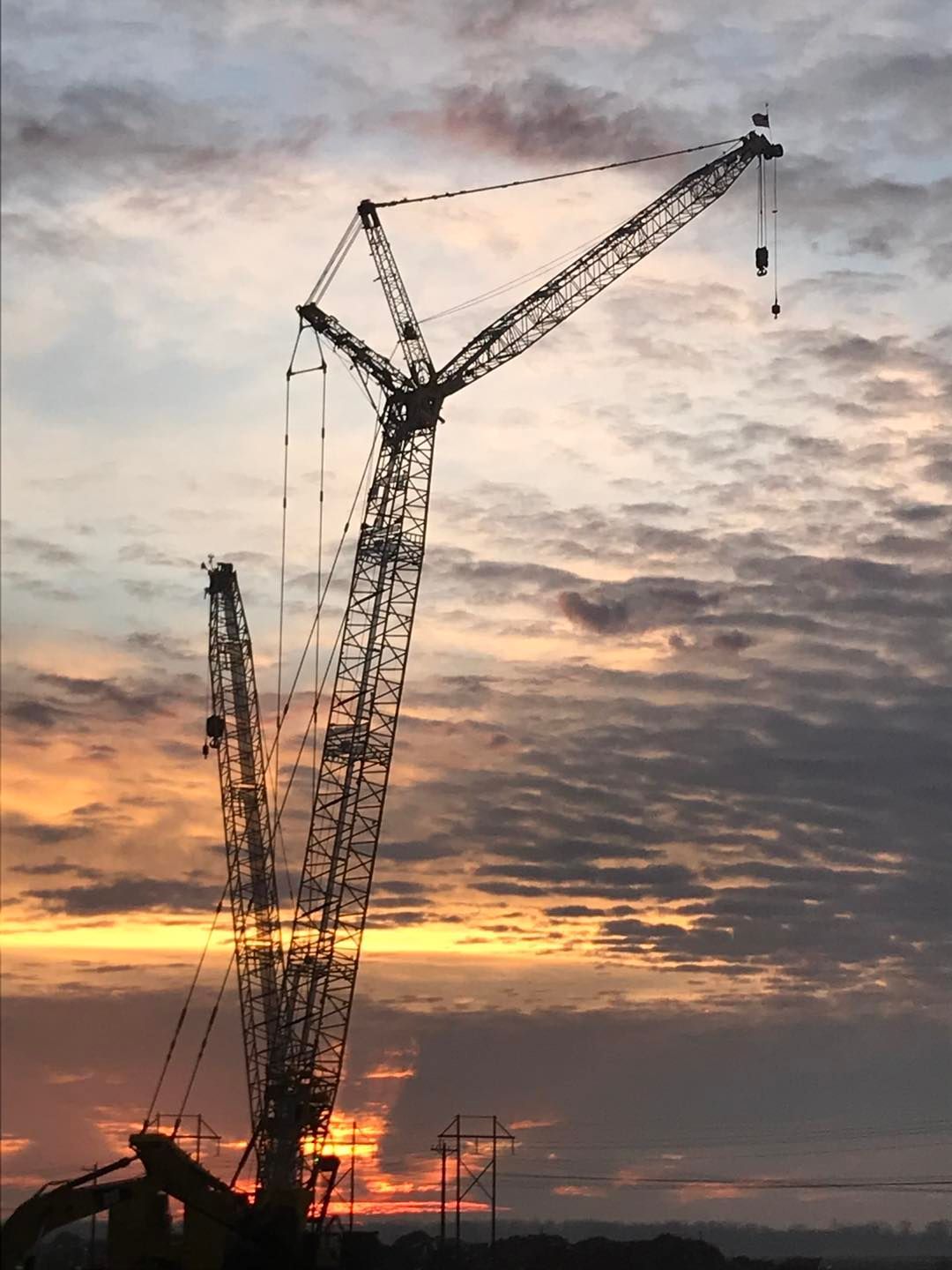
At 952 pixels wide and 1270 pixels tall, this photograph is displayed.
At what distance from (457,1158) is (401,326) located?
254ft

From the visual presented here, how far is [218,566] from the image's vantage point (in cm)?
15800

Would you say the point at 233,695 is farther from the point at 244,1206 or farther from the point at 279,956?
the point at 244,1206

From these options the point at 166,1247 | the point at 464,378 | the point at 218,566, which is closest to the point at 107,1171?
the point at 166,1247

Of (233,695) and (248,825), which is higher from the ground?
(233,695)

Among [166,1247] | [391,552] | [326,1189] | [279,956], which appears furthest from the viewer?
[279,956]

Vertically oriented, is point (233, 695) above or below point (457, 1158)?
above

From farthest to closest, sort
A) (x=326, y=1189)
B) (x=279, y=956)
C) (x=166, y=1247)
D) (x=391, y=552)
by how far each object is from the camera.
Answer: (x=279, y=956)
(x=391, y=552)
(x=326, y=1189)
(x=166, y=1247)

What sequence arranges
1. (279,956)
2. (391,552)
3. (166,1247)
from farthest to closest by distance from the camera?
(279,956), (391,552), (166,1247)

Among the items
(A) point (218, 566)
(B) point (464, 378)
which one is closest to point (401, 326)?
(B) point (464, 378)

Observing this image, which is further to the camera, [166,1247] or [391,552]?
[391,552]

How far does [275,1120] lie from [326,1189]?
7879 mm

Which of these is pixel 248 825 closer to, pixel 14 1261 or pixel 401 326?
pixel 401 326

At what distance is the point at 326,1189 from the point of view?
4198 inches

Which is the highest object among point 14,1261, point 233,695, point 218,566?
point 218,566
